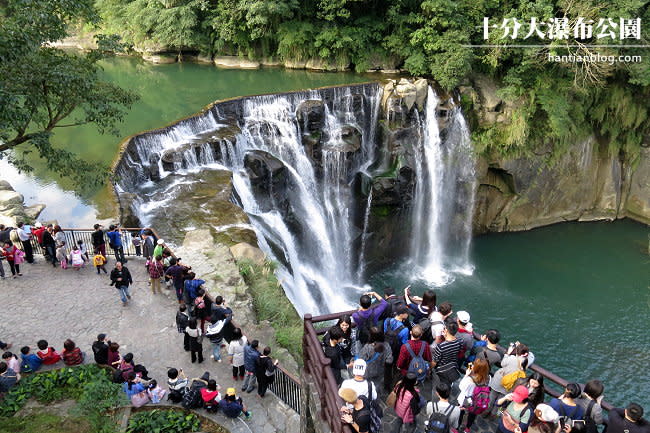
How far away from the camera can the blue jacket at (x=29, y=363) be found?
9.99 m

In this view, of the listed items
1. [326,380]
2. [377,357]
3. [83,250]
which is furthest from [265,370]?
[83,250]

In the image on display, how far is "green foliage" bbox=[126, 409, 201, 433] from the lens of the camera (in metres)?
8.96

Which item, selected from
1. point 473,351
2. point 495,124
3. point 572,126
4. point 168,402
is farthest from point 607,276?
point 168,402

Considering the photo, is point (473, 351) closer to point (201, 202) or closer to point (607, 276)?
point (201, 202)

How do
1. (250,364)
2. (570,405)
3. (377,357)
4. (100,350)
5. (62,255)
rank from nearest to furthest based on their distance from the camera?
(570,405) < (377,357) < (250,364) < (100,350) < (62,255)

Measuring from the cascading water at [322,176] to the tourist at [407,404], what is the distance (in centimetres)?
1074

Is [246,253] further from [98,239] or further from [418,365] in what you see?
[418,365]

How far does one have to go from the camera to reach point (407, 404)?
617cm

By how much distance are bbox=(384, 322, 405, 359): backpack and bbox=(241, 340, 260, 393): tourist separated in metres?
3.17

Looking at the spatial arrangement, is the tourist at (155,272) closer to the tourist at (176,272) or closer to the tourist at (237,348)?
the tourist at (176,272)

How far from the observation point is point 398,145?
2300 centimetres

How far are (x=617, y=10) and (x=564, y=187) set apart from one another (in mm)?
8941

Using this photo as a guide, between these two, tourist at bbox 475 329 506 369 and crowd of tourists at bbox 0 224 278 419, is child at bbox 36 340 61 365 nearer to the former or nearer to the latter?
crowd of tourists at bbox 0 224 278 419

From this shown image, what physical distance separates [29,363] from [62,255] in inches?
166
